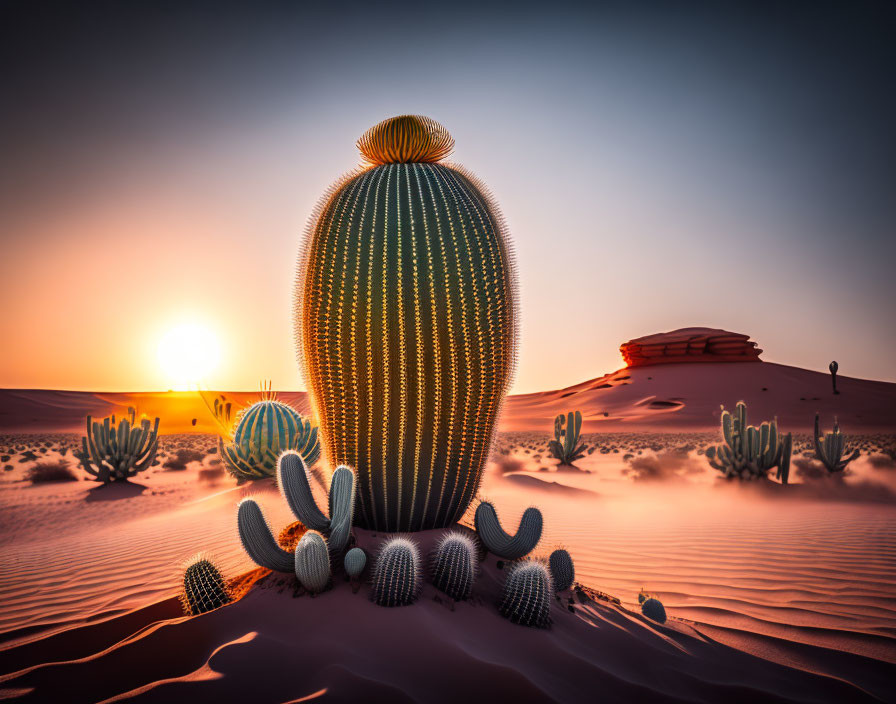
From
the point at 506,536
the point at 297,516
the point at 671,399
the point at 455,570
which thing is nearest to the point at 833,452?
the point at 506,536

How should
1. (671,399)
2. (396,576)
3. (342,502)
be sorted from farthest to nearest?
(671,399) < (342,502) < (396,576)

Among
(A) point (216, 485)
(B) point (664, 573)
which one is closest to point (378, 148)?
(B) point (664, 573)

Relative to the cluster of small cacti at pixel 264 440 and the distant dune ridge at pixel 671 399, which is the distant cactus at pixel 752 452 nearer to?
the cluster of small cacti at pixel 264 440

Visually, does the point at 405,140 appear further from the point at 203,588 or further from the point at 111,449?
the point at 111,449

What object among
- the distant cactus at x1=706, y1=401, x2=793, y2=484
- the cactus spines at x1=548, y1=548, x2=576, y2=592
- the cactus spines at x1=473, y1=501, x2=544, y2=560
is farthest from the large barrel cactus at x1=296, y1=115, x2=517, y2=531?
the distant cactus at x1=706, y1=401, x2=793, y2=484

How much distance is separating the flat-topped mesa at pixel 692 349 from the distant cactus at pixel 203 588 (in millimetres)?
56424

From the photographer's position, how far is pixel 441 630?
8.34 ft

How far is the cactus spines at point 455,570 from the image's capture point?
2.93 meters

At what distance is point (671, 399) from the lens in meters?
44.2

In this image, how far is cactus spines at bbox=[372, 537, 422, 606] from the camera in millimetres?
2697

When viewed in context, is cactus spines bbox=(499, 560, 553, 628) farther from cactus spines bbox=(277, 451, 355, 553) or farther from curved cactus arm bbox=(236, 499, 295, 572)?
curved cactus arm bbox=(236, 499, 295, 572)

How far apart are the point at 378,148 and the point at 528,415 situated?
4859 centimetres

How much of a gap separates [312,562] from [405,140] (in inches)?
115

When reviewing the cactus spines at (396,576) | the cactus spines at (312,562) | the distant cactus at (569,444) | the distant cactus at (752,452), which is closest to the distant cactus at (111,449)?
the cactus spines at (312,562)
